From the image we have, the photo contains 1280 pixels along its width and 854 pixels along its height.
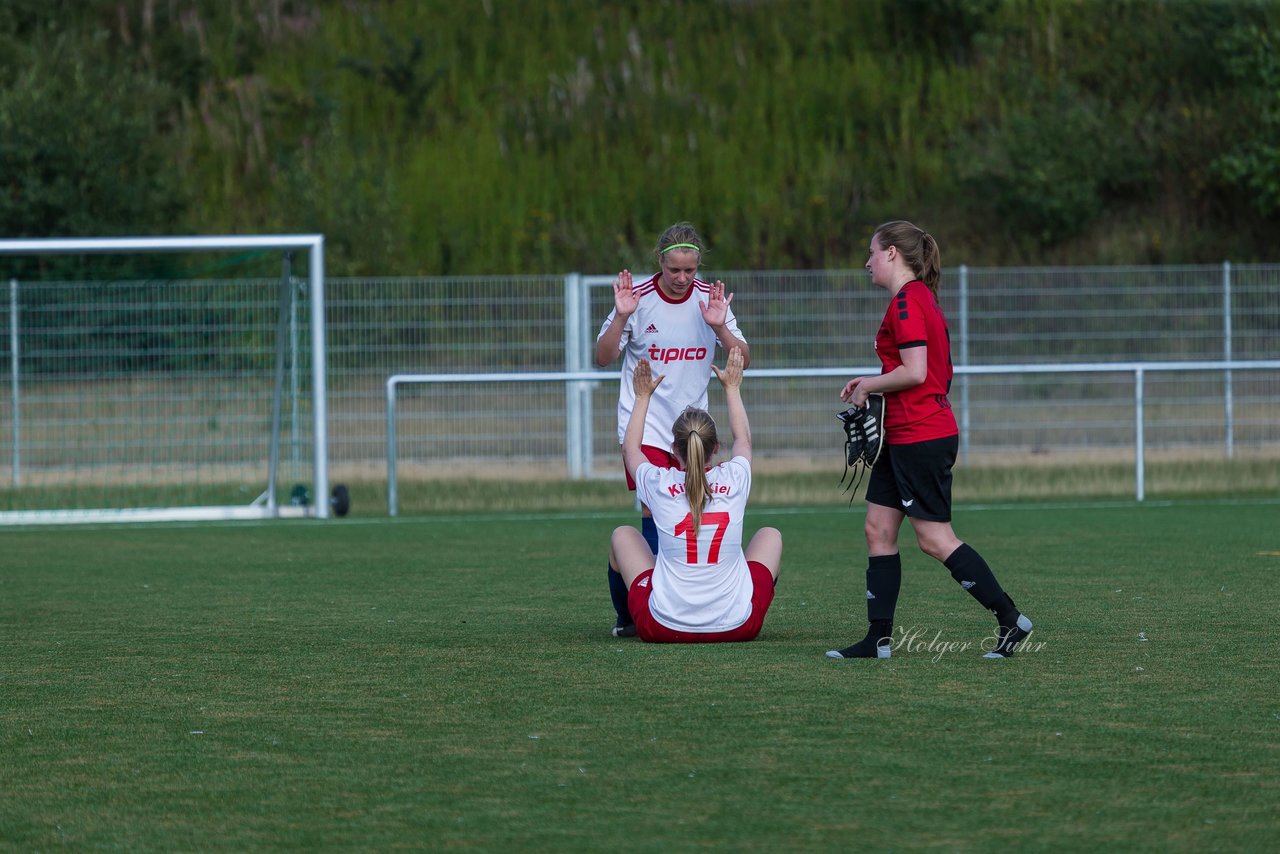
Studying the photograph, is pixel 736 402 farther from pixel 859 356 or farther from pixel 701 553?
pixel 859 356

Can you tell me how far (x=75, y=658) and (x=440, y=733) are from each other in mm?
2156

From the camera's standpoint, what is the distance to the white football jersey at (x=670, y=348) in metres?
6.93

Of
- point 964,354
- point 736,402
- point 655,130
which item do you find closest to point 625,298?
point 736,402

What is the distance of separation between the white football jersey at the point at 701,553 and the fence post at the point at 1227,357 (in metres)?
12.6

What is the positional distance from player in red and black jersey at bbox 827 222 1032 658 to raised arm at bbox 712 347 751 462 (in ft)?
1.34

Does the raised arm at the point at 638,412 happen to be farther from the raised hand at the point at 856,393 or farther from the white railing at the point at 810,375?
the white railing at the point at 810,375

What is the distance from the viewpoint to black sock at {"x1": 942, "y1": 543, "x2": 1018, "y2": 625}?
5.92 m

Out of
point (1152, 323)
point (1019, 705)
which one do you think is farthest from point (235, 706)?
point (1152, 323)

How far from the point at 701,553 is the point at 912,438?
801mm

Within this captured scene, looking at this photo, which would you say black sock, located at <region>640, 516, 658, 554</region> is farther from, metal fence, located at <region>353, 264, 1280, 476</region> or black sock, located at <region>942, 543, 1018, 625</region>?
metal fence, located at <region>353, 264, 1280, 476</region>

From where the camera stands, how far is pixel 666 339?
273 inches

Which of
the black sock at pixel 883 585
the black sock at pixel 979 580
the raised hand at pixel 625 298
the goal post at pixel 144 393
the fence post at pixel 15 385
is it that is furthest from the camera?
the goal post at pixel 144 393

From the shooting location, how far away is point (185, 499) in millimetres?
16219

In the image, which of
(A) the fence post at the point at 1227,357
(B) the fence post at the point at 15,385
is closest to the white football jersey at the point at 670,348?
(B) the fence post at the point at 15,385
